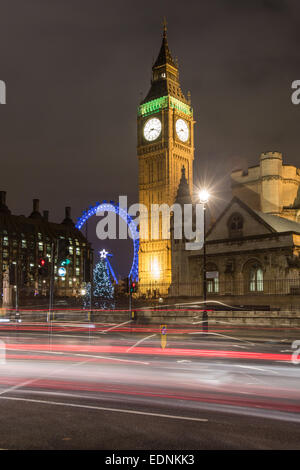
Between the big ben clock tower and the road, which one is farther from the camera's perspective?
the big ben clock tower

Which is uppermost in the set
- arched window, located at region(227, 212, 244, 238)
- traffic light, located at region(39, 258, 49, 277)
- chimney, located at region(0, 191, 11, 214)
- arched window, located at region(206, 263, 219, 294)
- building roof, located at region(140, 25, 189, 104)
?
building roof, located at region(140, 25, 189, 104)

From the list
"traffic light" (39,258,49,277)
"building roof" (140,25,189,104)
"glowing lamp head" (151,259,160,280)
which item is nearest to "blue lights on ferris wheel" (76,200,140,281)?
"glowing lamp head" (151,259,160,280)

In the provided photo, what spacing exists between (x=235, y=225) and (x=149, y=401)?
4401 cm

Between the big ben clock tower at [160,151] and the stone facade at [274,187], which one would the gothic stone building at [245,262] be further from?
the big ben clock tower at [160,151]

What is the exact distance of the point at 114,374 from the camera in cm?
1296

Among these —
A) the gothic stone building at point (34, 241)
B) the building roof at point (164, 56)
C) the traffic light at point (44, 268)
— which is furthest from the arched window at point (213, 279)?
the building roof at point (164, 56)

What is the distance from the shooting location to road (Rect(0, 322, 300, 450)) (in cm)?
722

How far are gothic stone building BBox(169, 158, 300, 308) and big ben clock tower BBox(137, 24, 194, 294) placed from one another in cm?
4487

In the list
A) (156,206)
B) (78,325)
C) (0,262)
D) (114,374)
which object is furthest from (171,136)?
(114,374)

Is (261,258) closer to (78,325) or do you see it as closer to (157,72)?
(78,325)

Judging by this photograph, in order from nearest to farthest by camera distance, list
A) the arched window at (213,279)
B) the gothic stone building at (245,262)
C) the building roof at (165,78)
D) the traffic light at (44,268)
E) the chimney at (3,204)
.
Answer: the traffic light at (44,268) → the gothic stone building at (245,262) → the arched window at (213,279) → the building roof at (165,78) → the chimney at (3,204)

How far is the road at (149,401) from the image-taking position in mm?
7219

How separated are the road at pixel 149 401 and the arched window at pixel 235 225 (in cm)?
3486

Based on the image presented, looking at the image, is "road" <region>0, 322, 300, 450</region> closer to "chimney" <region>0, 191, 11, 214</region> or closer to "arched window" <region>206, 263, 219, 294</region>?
"arched window" <region>206, 263, 219, 294</region>
